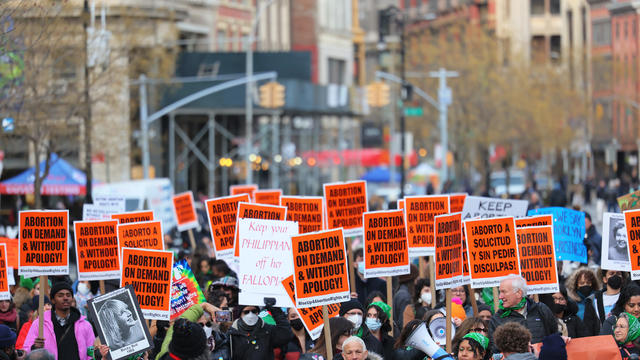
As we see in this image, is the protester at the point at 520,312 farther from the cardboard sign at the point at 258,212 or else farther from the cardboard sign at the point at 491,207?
the cardboard sign at the point at 491,207

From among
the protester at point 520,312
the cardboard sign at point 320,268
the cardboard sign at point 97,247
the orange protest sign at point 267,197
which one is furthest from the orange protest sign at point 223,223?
the protester at point 520,312

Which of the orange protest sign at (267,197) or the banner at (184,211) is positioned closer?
the orange protest sign at (267,197)

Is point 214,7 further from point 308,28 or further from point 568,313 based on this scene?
point 568,313

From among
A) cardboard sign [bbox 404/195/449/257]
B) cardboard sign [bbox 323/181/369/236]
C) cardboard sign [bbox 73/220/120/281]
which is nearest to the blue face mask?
cardboard sign [bbox 73/220/120/281]

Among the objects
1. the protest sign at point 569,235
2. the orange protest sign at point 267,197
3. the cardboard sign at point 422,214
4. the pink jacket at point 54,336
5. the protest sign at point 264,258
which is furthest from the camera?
the orange protest sign at point 267,197

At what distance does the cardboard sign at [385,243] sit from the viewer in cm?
1314

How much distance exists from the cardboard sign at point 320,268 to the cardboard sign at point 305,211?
4543mm

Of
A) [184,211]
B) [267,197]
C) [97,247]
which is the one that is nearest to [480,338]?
[97,247]

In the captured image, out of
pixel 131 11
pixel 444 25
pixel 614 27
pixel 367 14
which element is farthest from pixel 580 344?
pixel 367 14

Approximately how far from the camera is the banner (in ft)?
70.3

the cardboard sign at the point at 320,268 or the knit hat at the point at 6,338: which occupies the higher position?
the cardboard sign at the point at 320,268

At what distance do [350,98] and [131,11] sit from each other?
839 inches

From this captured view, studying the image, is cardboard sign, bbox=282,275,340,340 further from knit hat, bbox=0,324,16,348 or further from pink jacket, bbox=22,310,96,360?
knit hat, bbox=0,324,16,348

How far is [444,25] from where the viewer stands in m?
85.1
